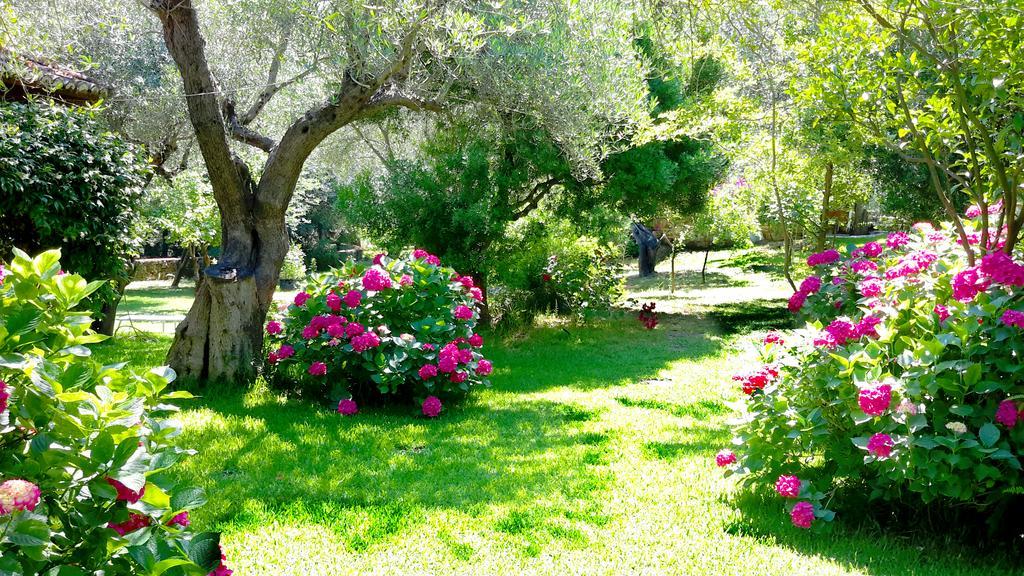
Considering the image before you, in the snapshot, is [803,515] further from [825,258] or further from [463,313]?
[463,313]

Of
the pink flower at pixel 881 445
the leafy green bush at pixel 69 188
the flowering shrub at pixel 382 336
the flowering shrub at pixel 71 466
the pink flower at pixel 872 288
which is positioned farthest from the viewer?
the leafy green bush at pixel 69 188

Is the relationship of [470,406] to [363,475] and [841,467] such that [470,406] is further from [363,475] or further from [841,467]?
[841,467]

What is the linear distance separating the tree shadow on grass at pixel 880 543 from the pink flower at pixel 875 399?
2.22 feet

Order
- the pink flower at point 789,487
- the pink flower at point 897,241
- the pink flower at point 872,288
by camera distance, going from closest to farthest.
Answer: the pink flower at point 789,487
the pink flower at point 872,288
the pink flower at point 897,241

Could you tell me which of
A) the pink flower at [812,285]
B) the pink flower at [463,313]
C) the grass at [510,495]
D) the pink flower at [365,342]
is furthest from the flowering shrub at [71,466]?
the pink flower at [463,313]

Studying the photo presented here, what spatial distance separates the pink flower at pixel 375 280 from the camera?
632 cm

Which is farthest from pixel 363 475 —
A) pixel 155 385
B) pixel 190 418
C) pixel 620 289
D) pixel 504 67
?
pixel 620 289

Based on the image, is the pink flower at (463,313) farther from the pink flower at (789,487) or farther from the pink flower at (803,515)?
the pink flower at (803,515)

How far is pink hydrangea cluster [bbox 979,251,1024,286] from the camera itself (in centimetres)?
333

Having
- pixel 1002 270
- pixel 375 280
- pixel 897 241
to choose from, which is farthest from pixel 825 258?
pixel 375 280

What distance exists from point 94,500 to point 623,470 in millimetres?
3520

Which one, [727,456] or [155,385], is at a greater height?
[155,385]

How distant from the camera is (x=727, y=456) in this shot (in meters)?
4.23

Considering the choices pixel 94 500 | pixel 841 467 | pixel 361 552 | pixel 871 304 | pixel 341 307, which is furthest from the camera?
pixel 341 307
